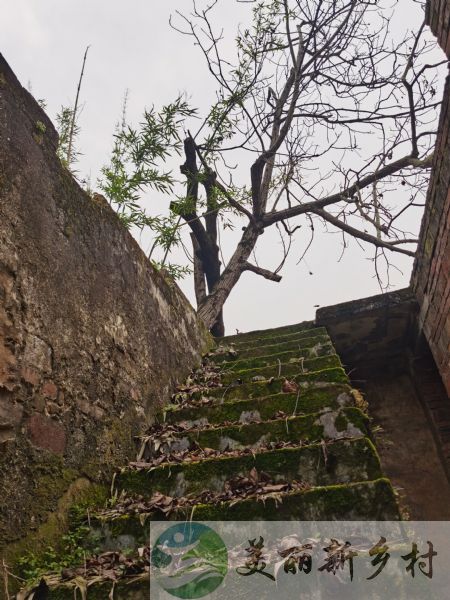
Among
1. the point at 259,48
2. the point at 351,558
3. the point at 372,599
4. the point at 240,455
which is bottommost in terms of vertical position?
the point at 372,599

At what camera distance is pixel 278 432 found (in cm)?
241

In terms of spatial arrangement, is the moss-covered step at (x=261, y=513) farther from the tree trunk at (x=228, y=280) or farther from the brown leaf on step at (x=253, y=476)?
the tree trunk at (x=228, y=280)

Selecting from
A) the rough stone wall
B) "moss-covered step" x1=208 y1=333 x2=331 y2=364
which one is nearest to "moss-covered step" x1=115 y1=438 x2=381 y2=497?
the rough stone wall

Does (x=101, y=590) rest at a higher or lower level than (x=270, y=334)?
lower

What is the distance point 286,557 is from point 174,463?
832 millimetres

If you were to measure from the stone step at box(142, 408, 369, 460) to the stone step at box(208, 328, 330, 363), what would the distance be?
1716 mm

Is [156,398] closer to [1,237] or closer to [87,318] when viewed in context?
[87,318]

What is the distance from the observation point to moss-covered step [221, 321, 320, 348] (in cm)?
461

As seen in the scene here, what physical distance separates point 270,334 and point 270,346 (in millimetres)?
748

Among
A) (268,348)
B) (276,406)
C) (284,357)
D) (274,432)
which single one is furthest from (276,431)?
(268,348)

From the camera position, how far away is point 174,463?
222cm

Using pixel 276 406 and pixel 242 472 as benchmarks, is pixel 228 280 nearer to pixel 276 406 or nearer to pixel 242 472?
pixel 276 406

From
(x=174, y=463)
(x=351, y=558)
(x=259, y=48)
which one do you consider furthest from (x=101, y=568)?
(x=259, y=48)

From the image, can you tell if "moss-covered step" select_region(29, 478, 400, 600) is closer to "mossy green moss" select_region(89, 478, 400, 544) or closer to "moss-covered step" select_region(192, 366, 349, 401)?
"mossy green moss" select_region(89, 478, 400, 544)
